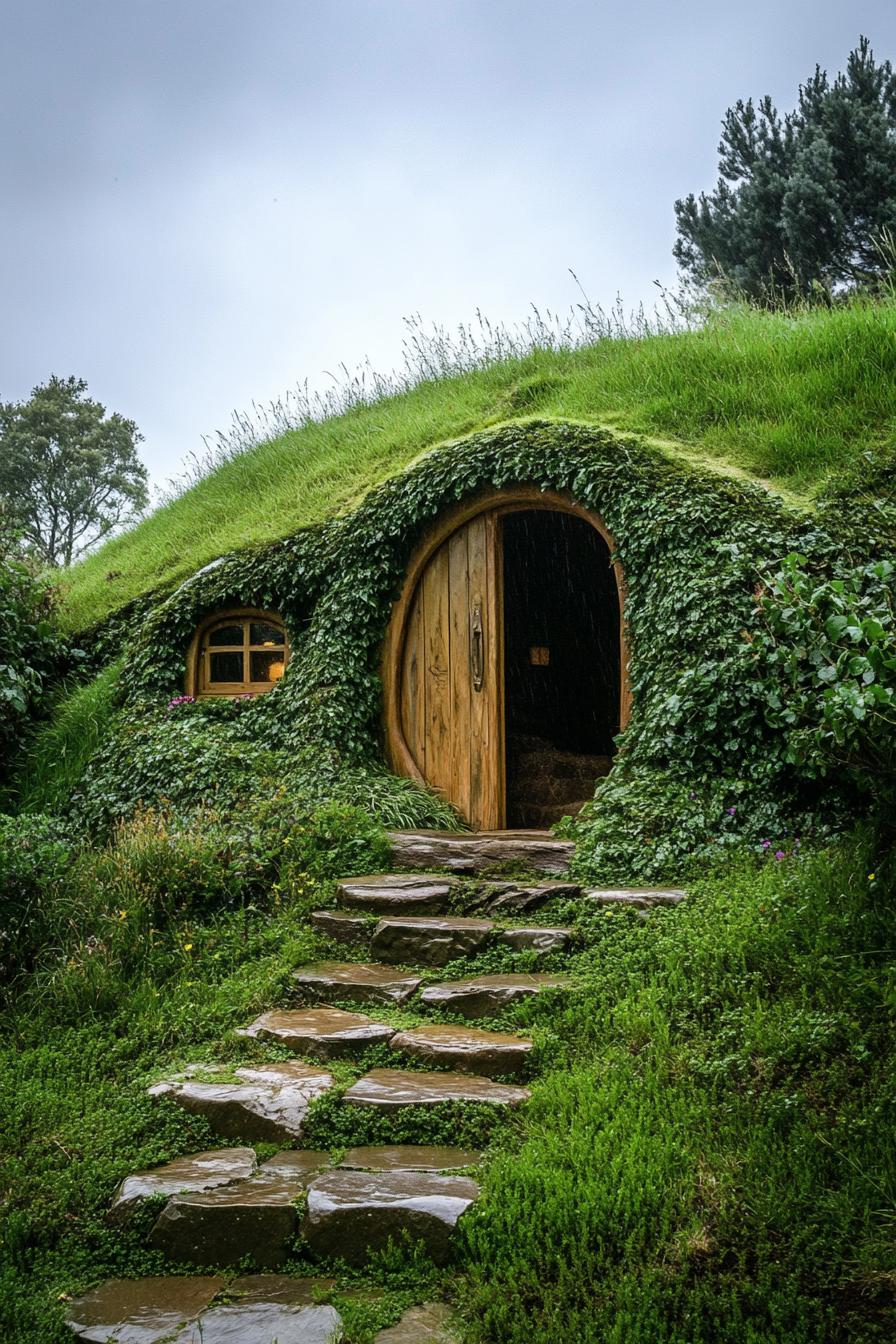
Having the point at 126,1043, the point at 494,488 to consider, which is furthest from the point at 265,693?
the point at 126,1043

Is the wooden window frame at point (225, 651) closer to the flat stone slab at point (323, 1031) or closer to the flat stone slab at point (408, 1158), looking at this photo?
the flat stone slab at point (323, 1031)

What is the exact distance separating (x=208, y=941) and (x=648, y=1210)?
10.8ft

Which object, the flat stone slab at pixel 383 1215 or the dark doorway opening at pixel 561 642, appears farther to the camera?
the dark doorway opening at pixel 561 642

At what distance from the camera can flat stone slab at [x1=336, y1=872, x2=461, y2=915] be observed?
19.2ft

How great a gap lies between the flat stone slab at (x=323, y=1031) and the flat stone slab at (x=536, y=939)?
0.92 m

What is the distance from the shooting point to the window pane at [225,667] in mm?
9297

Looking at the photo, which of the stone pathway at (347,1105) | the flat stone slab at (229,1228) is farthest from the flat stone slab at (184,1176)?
the flat stone slab at (229,1228)

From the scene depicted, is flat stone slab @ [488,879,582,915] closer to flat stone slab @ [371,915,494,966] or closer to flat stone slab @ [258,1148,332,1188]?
flat stone slab @ [371,915,494,966]

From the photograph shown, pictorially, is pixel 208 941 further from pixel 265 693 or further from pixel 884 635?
pixel 884 635

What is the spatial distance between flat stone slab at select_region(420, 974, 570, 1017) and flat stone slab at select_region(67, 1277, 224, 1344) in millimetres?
1683

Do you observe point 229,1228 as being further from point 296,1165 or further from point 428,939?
point 428,939

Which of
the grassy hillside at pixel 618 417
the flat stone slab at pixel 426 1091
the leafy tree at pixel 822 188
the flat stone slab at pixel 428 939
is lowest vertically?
the flat stone slab at pixel 426 1091

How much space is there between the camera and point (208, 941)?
578 cm

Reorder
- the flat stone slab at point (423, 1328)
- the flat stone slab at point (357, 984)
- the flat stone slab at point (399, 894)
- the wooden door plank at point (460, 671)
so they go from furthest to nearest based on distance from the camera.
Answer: the wooden door plank at point (460, 671) < the flat stone slab at point (399, 894) < the flat stone slab at point (357, 984) < the flat stone slab at point (423, 1328)
